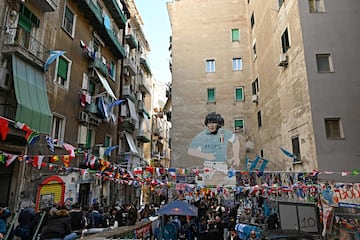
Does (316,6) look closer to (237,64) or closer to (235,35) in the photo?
(237,64)

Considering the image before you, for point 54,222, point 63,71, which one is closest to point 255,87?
point 63,71

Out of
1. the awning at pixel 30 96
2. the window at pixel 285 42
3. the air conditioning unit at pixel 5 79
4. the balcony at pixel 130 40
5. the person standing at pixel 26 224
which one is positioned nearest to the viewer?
the person standing at pixel 26 224

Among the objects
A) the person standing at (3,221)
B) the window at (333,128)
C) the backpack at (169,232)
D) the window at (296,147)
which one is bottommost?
the backpack at (169,232)

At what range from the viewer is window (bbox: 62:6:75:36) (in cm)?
1507

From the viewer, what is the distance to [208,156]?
20406mm

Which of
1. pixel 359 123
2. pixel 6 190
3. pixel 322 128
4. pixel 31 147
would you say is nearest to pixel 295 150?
pixel 322 128

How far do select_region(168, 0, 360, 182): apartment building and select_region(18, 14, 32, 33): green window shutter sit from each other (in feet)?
40.0

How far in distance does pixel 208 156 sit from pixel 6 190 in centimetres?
1313

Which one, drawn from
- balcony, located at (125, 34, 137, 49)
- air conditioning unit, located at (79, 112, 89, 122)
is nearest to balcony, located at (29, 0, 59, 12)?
air conditioning unit, located at (79, 112, 89, 122)

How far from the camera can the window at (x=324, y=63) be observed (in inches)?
478

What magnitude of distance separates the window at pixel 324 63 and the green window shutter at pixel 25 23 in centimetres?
1295

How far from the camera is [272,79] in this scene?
54.3ft

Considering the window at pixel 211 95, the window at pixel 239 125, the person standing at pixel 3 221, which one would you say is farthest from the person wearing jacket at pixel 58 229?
the window at pixel 211 95

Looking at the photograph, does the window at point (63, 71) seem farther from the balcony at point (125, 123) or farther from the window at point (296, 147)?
the window at point (296, 147)
